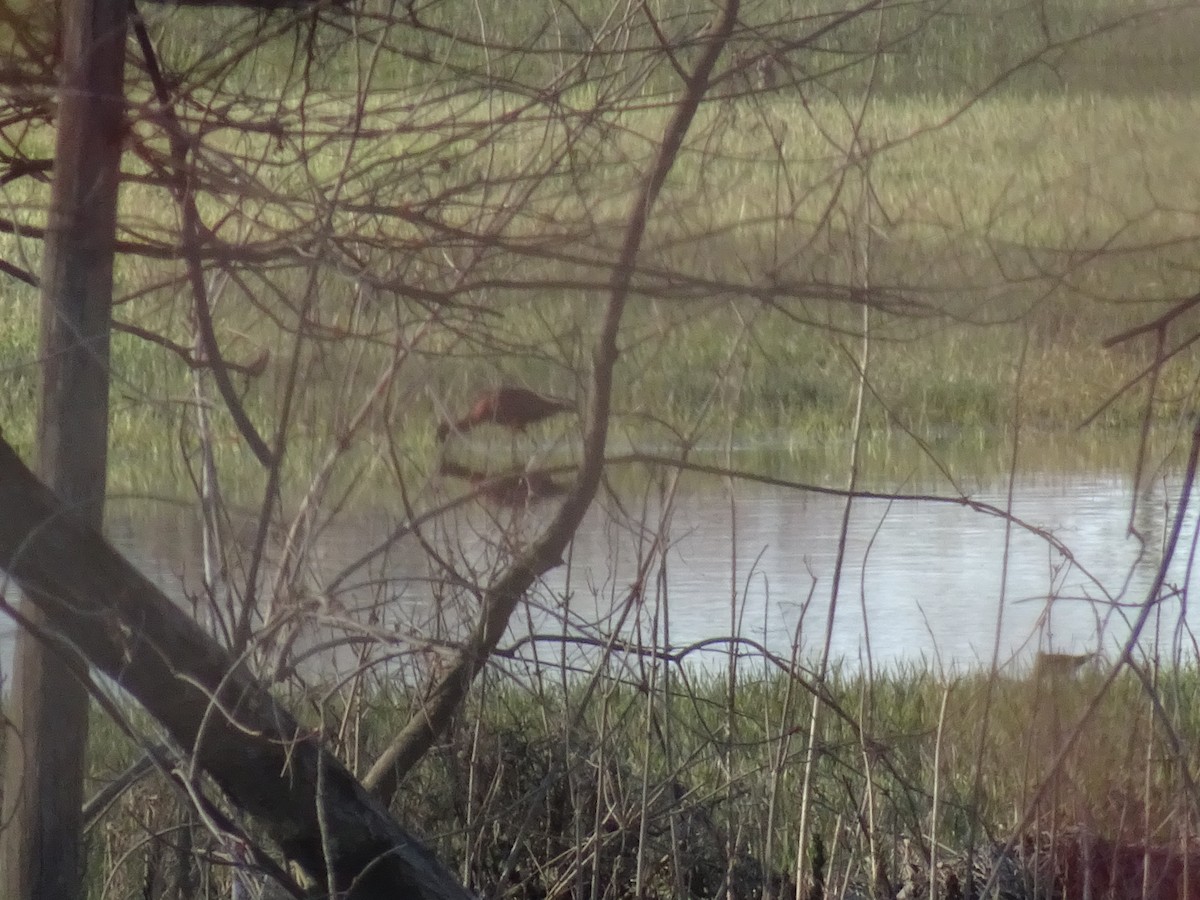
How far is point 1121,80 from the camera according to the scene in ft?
7.88

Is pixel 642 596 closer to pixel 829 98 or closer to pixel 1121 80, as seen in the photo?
pixel 829 98

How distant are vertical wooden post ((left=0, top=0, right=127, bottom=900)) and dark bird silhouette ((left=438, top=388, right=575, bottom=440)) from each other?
50 cm

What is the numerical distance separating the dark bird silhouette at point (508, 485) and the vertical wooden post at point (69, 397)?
1.59ft

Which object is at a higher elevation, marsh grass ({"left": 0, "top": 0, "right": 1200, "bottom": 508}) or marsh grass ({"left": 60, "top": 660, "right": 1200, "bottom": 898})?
marsh grass ({"left": 0, "top": 0, "right": 1200, "bottom": 508})

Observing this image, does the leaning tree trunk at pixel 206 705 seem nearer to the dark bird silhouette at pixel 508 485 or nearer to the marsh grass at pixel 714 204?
the marsh grass at pixel 714 204

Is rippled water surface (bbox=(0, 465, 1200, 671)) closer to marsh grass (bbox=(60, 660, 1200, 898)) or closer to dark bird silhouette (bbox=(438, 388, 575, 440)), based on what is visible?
marsh grass (bbox=(60, 660, 1200, 898))

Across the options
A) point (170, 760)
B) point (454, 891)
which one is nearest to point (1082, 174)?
point (454, 891)

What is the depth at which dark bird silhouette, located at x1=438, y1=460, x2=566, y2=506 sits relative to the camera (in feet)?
7.61

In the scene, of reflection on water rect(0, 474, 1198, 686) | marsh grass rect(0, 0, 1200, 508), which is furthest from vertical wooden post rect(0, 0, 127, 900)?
reflection on water rect(0, 474, 1198, 686)

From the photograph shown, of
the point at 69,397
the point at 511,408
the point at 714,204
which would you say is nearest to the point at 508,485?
the point at 511,408

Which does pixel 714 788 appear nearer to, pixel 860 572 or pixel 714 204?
pixel 860 572

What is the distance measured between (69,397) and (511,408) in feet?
1.97

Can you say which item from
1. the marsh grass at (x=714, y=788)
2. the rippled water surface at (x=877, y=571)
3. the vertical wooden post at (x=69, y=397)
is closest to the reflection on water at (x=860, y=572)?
the rippled water surface at (x=877, y=571)

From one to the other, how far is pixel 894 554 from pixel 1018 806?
2.25m
